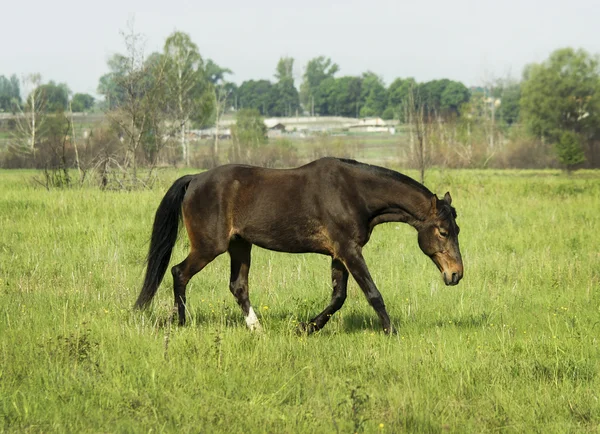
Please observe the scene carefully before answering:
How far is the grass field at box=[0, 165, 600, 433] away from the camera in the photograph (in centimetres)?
489

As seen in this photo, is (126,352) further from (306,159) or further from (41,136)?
(41,136)

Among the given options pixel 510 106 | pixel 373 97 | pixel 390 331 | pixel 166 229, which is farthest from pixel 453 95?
pixel 390 331

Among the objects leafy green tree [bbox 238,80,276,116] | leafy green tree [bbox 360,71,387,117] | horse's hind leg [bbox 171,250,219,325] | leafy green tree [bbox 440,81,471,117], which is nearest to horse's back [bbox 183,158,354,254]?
horse's hind leg [bbox 171,250,219,325]

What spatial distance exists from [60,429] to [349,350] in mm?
2575

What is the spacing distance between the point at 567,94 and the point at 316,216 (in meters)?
61.3

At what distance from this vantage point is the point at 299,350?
6.39 meters

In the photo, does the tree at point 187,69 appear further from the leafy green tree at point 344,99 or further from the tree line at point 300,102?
the leafy green tree at point 344,99

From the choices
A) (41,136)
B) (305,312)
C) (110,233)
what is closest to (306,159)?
(41,136)

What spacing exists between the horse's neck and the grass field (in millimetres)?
1050

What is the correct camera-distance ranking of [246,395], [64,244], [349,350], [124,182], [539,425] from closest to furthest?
[539,425] → [246,395] → [349,350] → [64,244] → [124,182]

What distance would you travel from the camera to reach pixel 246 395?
530 cm

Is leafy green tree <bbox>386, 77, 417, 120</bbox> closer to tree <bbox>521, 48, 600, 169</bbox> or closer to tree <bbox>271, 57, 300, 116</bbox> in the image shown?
tree <bbox>271, 57, 300, 116</bbox>

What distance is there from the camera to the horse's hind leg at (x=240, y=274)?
7.57 metres

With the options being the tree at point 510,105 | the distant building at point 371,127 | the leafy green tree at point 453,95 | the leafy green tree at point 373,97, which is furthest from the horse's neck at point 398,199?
the leafy green tree at point 373,97
